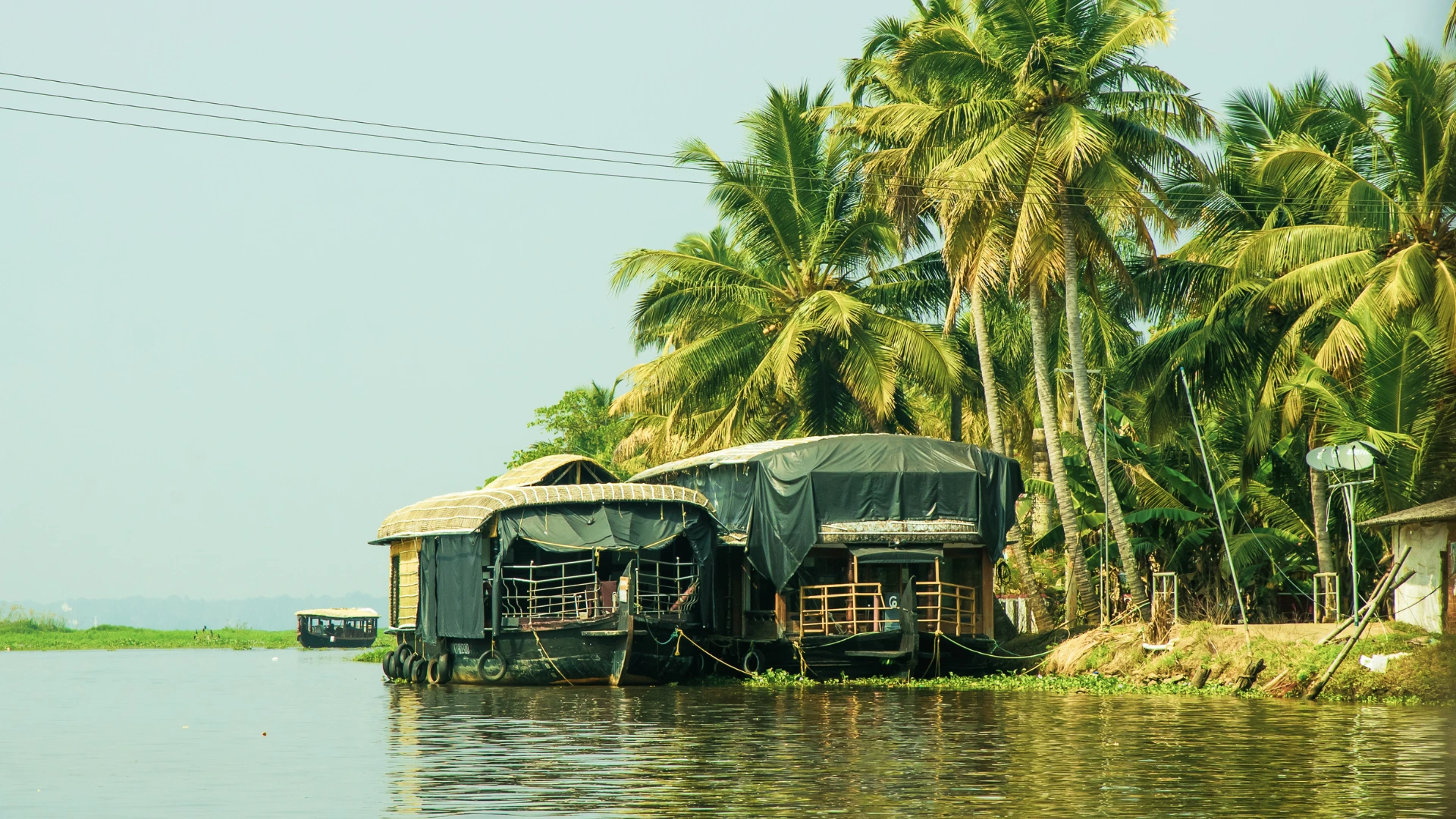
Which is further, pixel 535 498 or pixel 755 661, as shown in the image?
pixel 755 661

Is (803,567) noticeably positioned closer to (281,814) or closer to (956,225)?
(956,225)

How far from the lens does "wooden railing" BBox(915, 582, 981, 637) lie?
90.8 ft

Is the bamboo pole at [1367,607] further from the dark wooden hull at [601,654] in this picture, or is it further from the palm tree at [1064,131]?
the dark wooden hull at [601,654]

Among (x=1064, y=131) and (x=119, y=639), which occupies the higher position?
(x=1064, y=131)

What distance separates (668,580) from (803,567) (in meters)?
2.88

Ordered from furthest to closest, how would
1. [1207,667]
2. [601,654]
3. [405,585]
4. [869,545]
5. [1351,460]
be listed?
[405,585]
[869,545]
[601,654]
[1207,667]
[1351,460]

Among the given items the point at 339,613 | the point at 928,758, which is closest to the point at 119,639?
the point at 339,613

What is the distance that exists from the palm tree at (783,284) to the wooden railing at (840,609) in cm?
577

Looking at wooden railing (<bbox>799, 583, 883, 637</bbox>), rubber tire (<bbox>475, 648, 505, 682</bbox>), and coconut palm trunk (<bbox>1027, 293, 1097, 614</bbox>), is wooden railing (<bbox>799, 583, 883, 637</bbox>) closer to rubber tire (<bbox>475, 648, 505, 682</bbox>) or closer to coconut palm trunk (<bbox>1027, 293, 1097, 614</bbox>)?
coconut palm trunk (<bbox>1027, 293, 1097, 614</bbox>)

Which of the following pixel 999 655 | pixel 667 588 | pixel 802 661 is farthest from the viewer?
pixel 667 588

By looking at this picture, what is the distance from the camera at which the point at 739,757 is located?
1451 cm

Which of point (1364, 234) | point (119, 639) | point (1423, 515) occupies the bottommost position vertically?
point (119, 639)

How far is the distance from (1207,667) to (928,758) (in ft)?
36.8

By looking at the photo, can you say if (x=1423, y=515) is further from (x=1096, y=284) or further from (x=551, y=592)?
(x=551, y=592)
